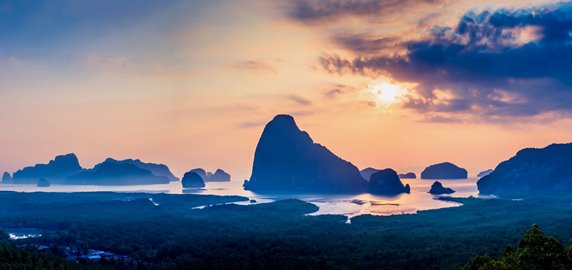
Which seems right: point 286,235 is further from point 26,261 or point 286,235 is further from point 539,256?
point 539,256

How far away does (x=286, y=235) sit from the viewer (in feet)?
301

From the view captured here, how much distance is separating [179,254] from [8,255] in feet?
80.4

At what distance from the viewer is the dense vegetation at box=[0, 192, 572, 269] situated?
67.1 metres

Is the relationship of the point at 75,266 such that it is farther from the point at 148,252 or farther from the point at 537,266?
the point at 537,266

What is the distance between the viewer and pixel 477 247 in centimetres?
7200

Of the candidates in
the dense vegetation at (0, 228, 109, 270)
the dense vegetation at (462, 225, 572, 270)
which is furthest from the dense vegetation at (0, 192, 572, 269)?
the dense vegetation at (462, 225, 572, 270)

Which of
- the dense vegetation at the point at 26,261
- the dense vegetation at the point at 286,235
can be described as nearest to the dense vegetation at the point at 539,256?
the dense vegetation at the point at 286,235

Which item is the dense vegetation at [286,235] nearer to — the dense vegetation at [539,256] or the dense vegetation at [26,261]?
the dense vegetation at [26,261]

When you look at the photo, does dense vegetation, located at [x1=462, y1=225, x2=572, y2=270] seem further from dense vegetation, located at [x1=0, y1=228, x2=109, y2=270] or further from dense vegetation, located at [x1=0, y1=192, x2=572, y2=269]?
dense vegetation, located at [x1=0, y1=228, x2=109, y2=270]

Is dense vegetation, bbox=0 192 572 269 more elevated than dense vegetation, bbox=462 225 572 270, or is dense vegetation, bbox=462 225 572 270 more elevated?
dense vegetation, bbox=462 225 572 270

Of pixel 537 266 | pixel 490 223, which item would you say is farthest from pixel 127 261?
pixel 490 223

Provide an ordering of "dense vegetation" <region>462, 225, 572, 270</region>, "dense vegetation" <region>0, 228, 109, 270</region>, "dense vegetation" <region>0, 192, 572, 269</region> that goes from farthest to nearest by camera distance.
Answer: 1. "dense vegetation" <region>0, 192, 572, 269</region>
2. "dense vegetation" <region>0, 228, 109, 270</region>
3. "dense vegetation" <region>462, 225, 572, 270</region>

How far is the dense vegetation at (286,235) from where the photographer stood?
220 feet

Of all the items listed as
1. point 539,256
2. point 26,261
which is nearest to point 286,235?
point 26,261
